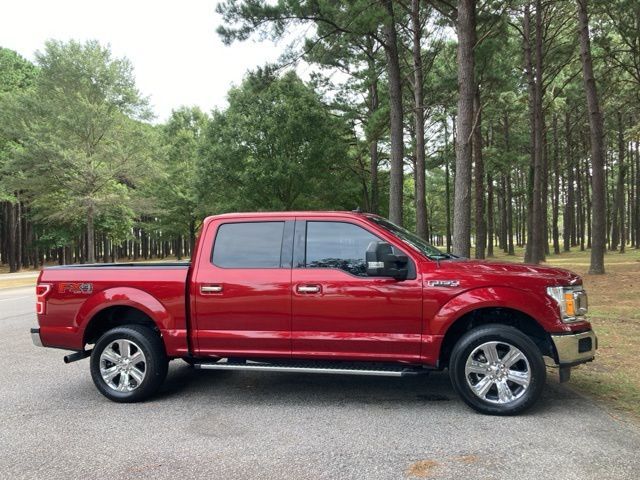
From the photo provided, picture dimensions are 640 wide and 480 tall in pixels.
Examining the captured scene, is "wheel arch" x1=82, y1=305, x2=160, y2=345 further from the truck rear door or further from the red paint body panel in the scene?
the truck rear door

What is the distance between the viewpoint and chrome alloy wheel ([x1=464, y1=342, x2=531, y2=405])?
473 cm

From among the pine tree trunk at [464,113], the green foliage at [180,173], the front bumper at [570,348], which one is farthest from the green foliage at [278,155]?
the front bumper at [570,348]

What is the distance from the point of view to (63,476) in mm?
3588

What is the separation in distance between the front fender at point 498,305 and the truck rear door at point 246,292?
4.99 feet

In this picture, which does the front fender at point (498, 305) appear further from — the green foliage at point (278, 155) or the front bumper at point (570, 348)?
the green foliage at point (278, 155)

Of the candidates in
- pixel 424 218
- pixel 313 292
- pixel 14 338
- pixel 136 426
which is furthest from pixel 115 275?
pixel 424 218

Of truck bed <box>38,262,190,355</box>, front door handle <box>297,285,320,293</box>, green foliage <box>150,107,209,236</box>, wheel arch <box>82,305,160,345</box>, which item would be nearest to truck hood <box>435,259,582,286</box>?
front door handle <box>297,285,320,293</box>

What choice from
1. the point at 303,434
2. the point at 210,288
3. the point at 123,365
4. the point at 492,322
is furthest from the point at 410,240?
the point at 123,365

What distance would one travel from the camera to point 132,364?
5418mm

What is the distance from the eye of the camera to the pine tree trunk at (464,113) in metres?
11.1

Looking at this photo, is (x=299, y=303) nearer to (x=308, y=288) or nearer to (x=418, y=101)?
(x=308, y=288)

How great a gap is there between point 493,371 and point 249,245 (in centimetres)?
276

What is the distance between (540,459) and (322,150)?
25.3 meters

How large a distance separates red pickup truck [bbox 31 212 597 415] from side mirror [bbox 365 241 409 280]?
13 millimetres
